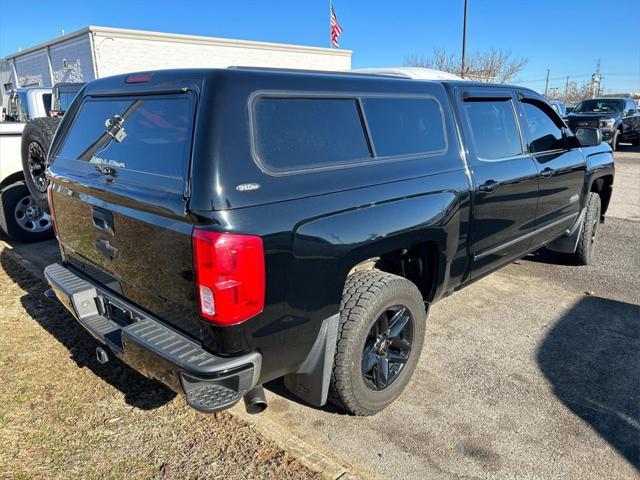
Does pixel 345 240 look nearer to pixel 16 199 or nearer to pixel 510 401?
pixel 510 401

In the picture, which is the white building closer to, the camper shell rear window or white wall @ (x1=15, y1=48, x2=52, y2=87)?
white wall @ (x1=15, y1=48, x2=52, y2=87)

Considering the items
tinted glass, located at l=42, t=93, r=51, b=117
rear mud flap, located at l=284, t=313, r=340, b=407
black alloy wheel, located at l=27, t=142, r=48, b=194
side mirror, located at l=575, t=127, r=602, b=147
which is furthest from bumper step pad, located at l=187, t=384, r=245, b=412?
tinted glass, located at l=42, t=93, r=51, b=117

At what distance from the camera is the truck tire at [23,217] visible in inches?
237

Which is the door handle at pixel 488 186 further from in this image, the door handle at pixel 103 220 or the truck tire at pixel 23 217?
the truck tire at pixel 23 217

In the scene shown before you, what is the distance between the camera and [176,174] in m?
2.23

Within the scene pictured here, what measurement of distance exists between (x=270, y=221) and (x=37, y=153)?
11.8ft

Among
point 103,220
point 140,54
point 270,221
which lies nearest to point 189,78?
point 270,221

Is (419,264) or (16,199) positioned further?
(16,199)

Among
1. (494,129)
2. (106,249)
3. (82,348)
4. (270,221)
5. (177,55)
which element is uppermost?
(177,55)

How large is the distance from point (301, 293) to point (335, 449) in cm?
98

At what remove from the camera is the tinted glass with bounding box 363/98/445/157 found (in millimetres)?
2869

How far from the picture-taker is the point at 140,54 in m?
18.5

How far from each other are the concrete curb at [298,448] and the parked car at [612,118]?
17390 mm

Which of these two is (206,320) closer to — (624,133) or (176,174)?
(176,174)
